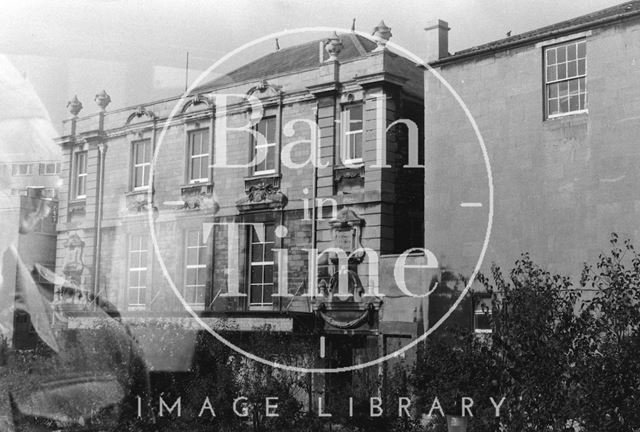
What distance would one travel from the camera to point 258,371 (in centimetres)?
1044

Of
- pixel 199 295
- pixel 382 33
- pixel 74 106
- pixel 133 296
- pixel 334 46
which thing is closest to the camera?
pixel 74 106

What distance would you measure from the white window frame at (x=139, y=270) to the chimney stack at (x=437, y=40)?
5027 millimetres

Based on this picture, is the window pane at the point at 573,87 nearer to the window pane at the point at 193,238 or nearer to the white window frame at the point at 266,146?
the white window frame at the point at 266,146

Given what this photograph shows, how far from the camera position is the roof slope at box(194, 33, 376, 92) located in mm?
13328

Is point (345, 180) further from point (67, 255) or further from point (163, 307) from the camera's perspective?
point (67, 255)

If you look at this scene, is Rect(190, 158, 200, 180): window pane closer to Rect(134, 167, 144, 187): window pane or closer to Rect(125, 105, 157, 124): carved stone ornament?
Rect(134, 167, 144, 187): window pane

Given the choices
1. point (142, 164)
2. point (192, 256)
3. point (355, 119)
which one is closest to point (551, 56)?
point (355, 119)

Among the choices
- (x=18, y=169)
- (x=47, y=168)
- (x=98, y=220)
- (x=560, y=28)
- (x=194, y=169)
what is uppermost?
(x=560, y=28)

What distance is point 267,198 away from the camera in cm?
1320

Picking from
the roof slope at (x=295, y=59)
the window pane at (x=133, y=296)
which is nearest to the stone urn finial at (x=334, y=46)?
the roof slope at (x=295, y=59)

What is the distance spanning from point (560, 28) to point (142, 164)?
21.4 ft

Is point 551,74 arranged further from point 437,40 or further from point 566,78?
point 437,40

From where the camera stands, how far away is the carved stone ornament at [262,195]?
43.0ft

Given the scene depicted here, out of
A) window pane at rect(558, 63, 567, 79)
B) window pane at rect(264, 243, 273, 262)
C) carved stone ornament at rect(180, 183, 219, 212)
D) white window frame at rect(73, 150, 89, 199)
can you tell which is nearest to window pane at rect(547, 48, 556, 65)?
window pane at rect(558, 63, 567, 79)
